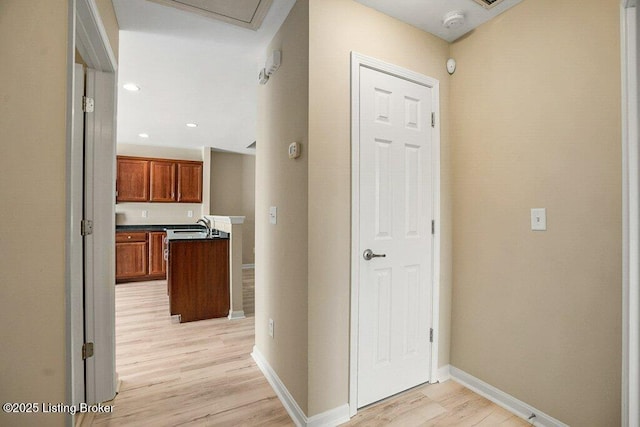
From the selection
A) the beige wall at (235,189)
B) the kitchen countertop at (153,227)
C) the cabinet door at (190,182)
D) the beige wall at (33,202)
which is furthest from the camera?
the beige wall at (235,189)

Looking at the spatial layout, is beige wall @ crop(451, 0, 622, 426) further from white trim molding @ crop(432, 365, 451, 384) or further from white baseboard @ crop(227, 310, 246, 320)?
white baseboard @ crop(227, 310, 246, 320)

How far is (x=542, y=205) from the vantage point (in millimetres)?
1655

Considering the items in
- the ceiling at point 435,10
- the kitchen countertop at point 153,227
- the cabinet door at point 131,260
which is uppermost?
the ceiling at point 435,10

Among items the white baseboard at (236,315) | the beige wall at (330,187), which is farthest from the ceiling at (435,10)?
the white baseboard at (236,315)

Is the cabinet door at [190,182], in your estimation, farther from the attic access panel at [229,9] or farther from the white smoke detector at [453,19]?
the white smoke detector at [453,19]

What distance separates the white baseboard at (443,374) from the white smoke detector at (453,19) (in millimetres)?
2379

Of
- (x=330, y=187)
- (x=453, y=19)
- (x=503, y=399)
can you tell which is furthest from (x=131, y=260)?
(x=453, y=19)

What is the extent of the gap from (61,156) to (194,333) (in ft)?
8.23

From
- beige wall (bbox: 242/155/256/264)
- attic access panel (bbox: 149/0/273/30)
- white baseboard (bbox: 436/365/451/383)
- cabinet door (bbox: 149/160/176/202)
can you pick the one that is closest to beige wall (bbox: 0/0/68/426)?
attic access panel (bbox: 149/0/273/30)

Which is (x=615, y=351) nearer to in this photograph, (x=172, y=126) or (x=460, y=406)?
(x=460, y=406)

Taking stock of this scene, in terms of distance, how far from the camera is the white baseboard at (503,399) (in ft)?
5.35

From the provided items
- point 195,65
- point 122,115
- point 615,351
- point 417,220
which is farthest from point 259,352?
point 122,115

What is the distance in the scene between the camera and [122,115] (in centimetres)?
391

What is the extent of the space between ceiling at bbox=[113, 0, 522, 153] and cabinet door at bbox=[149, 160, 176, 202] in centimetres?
156
